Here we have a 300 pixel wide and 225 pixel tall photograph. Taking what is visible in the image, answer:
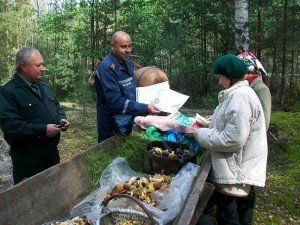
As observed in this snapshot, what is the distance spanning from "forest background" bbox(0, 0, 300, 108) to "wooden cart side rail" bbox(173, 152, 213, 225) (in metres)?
7.73

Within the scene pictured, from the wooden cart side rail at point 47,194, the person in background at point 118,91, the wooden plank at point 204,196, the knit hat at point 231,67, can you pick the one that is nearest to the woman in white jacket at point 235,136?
the knit hat at point 231,67

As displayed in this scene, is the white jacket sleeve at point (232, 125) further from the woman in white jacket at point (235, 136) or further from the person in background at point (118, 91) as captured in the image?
the person in background at point (118, 91)

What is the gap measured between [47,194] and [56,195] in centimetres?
12

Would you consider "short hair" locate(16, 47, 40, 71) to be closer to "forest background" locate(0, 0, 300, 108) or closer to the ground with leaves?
the ground with leaves

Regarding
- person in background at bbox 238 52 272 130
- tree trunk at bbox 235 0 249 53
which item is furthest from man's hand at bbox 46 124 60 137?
tree trunk at bbox 235 0 249 53

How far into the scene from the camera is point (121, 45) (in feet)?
12.8

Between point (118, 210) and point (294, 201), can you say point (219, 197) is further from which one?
point (294, 201)

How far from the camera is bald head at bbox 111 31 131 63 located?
389 cm

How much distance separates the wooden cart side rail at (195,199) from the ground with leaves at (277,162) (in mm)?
2193

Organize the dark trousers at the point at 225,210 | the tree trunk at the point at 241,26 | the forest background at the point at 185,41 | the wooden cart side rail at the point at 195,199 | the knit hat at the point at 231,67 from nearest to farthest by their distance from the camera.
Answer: the wooden cart side rail at the point at 195,199 < the knit hat at the point at 231,67 < the dark trousers at the point at 225,210 < the tree trunk at the point at 241,26 < the forest background at the point at 185,41

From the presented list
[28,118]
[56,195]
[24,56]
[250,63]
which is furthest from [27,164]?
[250,63]

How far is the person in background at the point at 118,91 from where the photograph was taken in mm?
3863

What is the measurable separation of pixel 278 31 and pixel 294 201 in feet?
30.5

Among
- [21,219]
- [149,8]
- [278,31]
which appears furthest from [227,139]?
[149,8]
